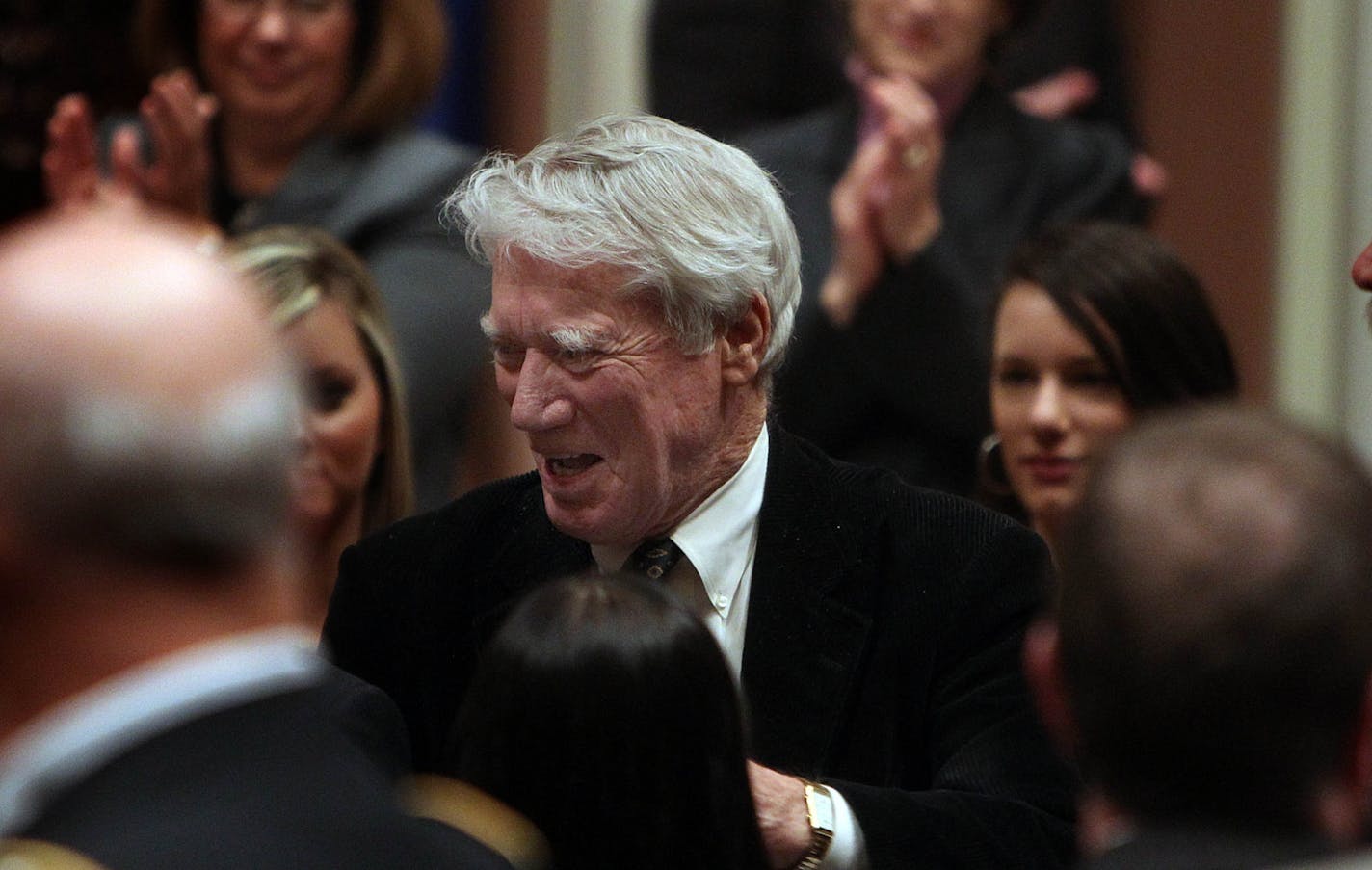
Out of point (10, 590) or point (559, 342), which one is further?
point (559, 342)

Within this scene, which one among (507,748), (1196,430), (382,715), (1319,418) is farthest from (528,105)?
(1196,430)

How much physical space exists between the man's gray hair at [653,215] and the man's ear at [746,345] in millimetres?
18

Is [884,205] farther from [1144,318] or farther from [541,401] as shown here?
[541,401]

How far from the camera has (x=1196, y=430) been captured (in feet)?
5.70

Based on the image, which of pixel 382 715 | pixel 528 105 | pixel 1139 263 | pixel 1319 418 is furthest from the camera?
pixel 528 105

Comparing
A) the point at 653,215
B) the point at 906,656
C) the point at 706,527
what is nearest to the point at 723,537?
the point at 706,527

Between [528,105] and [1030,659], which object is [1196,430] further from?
[528,105]

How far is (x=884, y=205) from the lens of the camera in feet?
13.7

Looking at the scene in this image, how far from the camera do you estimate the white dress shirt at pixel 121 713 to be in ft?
4.71

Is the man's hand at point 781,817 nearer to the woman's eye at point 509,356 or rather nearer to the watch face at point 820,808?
the watch face at point 820,808

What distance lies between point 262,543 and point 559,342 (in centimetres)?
146

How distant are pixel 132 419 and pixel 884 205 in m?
2.86

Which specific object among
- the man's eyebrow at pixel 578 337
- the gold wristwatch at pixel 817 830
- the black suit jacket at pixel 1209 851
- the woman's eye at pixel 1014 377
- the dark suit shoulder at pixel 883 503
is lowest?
the gold wristwatch at pixel 817 830

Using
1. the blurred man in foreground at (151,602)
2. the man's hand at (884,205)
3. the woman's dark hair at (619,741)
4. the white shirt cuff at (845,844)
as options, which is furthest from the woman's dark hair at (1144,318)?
the blurred man in foreground at (151,602)
